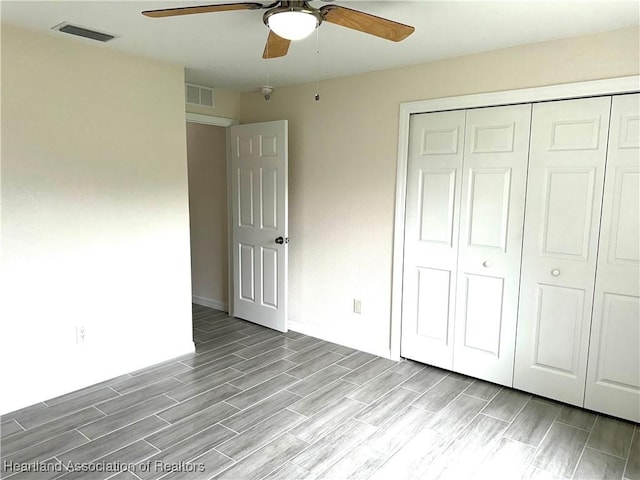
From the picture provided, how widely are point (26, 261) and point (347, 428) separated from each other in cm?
230

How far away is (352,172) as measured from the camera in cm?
383

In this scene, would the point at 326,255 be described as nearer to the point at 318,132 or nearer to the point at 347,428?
the point at 318,132

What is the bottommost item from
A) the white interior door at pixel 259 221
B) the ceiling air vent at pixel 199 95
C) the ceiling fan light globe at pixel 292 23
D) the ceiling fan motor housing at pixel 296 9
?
the white interior door at pixel 259 221

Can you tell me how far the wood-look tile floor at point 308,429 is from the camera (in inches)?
89.6

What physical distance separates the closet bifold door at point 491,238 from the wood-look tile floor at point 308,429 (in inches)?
11.0

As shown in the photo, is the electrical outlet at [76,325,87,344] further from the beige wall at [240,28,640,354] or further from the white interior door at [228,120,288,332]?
the beige wall at [240,28,640,354]

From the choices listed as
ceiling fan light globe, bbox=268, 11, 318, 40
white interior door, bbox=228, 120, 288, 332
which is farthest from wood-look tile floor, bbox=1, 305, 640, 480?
ceiling fan light globe, bbox=268, 11, 318, 40

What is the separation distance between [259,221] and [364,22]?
8.66 ft

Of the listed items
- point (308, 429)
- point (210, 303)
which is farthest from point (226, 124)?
point (308, 429)

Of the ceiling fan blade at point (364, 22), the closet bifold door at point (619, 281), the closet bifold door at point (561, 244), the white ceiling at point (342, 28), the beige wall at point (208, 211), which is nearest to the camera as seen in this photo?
the ceiling fan blade at point (364, 22)

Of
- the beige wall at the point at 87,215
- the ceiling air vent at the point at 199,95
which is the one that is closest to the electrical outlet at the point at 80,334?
the beige wall at the point at 87,215

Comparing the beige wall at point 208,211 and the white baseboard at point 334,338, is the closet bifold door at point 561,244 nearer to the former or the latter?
the white baseboard at point 334,338

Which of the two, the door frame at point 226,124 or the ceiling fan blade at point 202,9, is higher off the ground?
the ceiling fan blade at point 202,9

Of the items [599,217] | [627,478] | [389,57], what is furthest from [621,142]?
[627,478]
